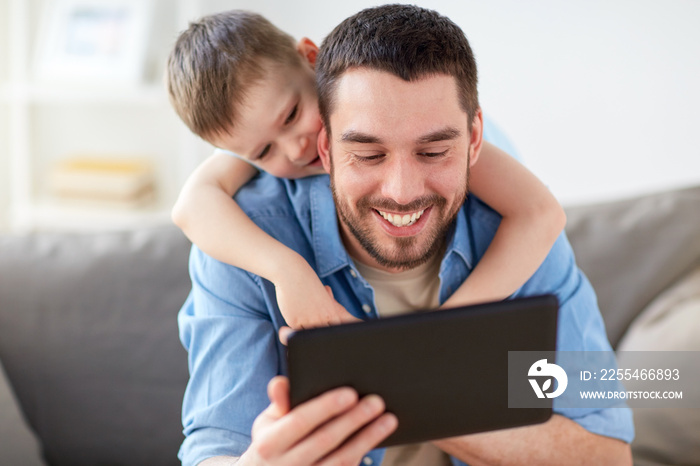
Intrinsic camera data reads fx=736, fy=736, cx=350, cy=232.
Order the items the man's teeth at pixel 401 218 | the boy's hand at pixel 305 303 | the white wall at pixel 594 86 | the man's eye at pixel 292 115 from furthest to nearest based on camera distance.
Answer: the white wall at pixel 594 86 < the man's eye at pixel 292 115 < the man's teeth at pixel 401 218 < the boy's hand at pixel 305 303

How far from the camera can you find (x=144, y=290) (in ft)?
5.54

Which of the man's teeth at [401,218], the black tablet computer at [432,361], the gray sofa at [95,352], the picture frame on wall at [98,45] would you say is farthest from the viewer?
the picture frame on wall at [98,45]

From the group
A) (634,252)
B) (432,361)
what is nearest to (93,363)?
(432,361)

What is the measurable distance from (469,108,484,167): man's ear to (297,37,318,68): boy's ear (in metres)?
0.31

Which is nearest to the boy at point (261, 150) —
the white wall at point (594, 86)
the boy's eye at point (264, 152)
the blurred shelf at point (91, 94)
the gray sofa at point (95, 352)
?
the boy's eye at point (264, 152)

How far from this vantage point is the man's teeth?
3.83 feet

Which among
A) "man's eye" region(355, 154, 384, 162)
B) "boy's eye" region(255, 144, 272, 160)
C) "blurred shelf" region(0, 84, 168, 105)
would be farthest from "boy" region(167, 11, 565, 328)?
"blurred shelf" region(0, 84, 168, 105)

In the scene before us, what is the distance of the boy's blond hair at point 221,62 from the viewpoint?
1214mm

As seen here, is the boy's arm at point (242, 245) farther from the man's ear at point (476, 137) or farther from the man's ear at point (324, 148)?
the man's ear at point (476, 137)

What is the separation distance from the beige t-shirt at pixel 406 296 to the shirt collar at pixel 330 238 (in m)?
0.06

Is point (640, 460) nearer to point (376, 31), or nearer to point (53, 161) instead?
point (376, 31)

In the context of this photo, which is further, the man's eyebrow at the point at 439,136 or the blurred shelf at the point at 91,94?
the blurred shelf at the point at 91,94

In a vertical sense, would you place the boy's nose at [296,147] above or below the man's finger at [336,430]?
above

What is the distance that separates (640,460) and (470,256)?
652 mm
